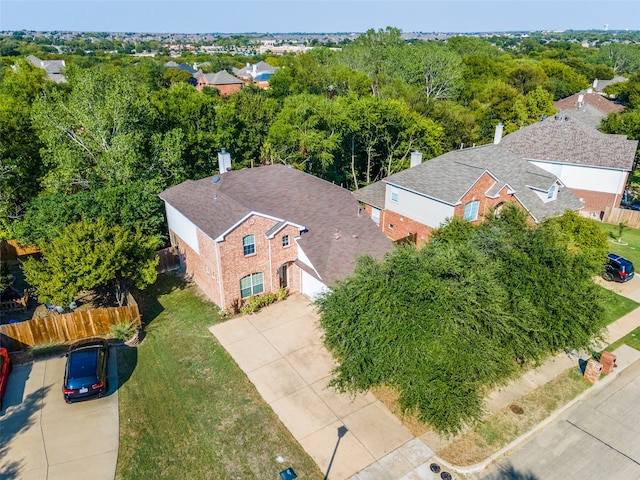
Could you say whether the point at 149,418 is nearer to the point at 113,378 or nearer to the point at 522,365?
the point at 113,378

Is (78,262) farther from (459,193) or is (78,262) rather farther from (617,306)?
(617,306)

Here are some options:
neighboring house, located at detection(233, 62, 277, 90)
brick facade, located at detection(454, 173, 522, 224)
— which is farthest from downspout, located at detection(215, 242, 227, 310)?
neighboring house, located at detection(233, 62, 277, 90)

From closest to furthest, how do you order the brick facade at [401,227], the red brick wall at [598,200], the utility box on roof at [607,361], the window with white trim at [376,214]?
the utility box on roof at [607,361] < the brick facade at [401,227] < the window with white trim at [376,214] < the red brick wall at [598,200]

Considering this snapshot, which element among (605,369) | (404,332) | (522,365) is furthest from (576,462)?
(404,332)

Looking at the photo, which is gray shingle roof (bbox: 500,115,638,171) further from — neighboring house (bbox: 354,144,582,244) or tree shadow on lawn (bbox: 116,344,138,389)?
tree shadow on lawn (bbox: 116,344,138,389)

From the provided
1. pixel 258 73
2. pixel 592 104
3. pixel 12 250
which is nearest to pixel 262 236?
pixel 12 250

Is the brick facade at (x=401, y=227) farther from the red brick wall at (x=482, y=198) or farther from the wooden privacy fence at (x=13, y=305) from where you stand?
the wooden privacy fence at (x=13, y=305)

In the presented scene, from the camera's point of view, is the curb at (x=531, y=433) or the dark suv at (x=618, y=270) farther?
the dark suv at (x=618, y=270)

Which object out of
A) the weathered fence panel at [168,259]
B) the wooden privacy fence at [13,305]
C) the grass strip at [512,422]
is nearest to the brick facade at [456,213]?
the grass strip at [512,422]
